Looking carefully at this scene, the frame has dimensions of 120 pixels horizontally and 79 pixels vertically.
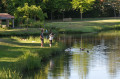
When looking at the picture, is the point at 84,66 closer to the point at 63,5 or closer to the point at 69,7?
the point at 63,5

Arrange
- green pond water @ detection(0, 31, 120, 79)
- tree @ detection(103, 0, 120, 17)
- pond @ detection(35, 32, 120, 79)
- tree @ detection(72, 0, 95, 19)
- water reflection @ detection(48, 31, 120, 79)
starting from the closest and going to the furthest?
green pond water @ detection(0, 31, 120, 79) → water reflection @ detection(48, 31, 120, 79) → pond @ detection(35, 32, 120, 79) → tree @ detection(72, 0, 95, 19) → tree @ detection(103, 0, 120, 17)

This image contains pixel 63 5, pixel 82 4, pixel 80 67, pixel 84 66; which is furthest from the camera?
pixel 82 4

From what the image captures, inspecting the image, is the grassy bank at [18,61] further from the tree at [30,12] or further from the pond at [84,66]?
the tree at [30,12]

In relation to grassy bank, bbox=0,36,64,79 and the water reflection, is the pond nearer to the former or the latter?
the water reflection

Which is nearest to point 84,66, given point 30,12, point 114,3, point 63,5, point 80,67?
point 80,67

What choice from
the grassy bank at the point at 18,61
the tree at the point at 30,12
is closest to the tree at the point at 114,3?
the tree at the point at 30,12

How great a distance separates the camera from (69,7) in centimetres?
11038

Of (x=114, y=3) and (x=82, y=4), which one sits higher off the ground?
(x=82, y=4)

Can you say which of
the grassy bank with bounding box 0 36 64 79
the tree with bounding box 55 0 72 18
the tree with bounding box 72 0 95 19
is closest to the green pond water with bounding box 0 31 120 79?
the grassy bank with bounding box 0 36 64 79

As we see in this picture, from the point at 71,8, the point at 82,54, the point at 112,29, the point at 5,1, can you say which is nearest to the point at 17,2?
the point at 5,1

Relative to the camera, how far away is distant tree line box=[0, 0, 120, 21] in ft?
333

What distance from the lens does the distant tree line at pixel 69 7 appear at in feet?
Result: 333

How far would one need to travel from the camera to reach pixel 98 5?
393 ft

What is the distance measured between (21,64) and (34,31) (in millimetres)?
41993
